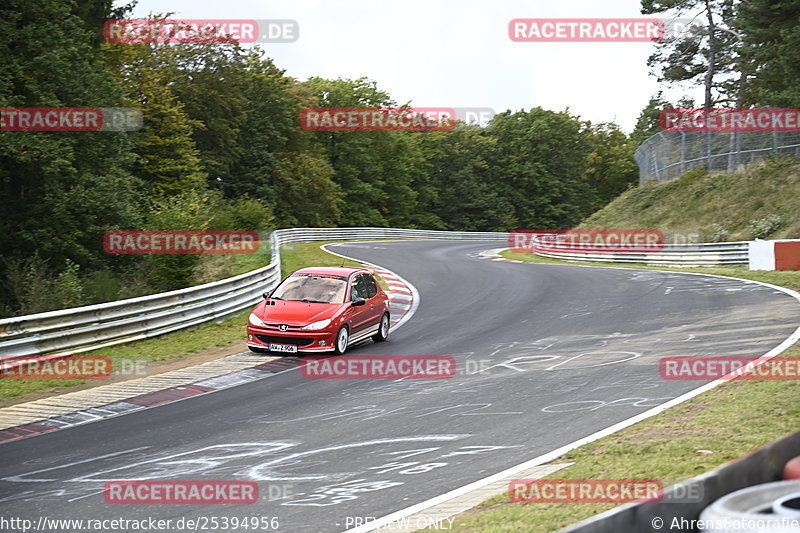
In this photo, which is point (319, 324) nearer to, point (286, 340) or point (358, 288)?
point (286, 340)

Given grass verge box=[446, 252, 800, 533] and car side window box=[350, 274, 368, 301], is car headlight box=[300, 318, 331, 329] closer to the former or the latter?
car side window box=[350, 274, 368, 301]

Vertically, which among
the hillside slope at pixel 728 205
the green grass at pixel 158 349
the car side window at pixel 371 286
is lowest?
the green grass at pixel 158 349

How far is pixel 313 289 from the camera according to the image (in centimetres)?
1650

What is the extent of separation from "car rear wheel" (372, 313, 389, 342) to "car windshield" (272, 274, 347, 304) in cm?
125

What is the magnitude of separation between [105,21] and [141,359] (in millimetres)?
33013

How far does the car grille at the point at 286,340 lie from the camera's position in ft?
49.3

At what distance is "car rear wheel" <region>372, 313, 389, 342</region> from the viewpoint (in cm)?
1703

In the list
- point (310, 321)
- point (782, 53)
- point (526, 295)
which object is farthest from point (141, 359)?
point (782, 53)

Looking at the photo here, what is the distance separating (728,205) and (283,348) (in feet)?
97.2

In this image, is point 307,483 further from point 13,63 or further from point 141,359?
point 13,63

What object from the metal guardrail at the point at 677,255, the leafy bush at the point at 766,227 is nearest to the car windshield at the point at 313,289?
the metal guardrail at the point at 677,255

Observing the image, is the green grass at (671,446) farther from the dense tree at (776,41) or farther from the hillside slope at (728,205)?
the dense tree at (776,41)

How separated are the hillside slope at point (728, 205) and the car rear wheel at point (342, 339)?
926 inches

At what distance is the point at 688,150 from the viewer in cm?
4503
